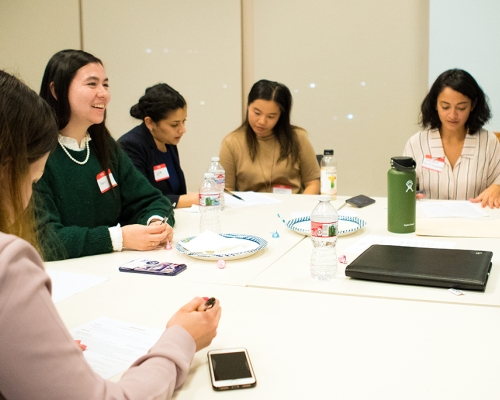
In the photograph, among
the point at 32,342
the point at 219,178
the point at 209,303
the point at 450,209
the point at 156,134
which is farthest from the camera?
the point at 156,134

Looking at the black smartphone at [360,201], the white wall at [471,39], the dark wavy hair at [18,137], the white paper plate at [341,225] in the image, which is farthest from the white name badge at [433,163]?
the dark wavy hair at [18,137]

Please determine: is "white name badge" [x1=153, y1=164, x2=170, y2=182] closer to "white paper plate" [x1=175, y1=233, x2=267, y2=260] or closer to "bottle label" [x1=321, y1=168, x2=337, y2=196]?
"bottle label" [x1=321, y1=168, x2=337, y2=196]

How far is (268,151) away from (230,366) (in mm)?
2504

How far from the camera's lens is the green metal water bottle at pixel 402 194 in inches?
76.7

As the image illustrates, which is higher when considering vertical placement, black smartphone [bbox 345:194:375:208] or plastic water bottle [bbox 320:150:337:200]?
plastic water bottle [bbox 320:150:337:200]

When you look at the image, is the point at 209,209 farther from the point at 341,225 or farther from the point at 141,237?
the point at 341,225

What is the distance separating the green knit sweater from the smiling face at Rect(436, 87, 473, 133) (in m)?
1.56

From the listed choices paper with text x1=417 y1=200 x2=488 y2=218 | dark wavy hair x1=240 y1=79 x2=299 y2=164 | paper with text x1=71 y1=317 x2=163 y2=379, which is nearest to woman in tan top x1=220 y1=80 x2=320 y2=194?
dark wavy hair x1=240 y1=79 x2=299 y2=164

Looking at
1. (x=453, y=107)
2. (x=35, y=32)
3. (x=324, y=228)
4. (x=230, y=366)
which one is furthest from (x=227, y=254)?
(x=35, y=32)

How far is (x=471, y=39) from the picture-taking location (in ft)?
12.0

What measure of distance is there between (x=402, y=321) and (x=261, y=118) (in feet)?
7.36

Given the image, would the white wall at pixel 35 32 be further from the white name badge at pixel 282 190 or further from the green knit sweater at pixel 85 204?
the green knit sweater at pixel 85 204

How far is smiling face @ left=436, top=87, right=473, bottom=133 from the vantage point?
9.05 ft

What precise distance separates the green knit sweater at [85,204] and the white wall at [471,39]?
2.49 meters
